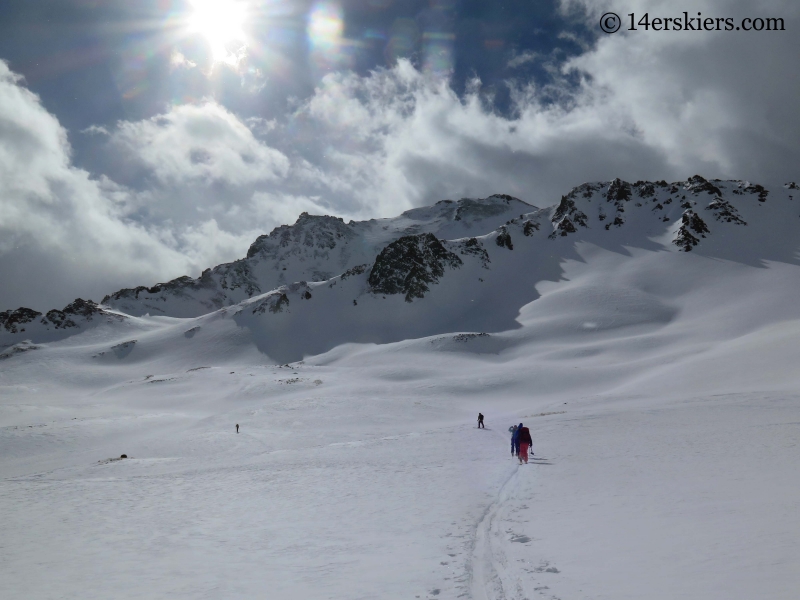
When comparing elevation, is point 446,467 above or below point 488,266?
below

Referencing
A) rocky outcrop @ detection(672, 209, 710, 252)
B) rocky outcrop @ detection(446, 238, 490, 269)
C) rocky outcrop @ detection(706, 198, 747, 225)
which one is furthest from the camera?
rocky outcrop @ detection(446, 238, 490, 269)

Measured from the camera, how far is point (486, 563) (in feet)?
29.2

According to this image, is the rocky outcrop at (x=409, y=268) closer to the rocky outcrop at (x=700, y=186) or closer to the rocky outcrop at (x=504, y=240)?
the rocky outcrop at (x=504, y=240)

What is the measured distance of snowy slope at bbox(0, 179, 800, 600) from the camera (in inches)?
339

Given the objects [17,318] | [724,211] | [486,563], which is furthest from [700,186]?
[17,318]

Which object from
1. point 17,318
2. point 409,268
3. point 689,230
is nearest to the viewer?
point 689,230

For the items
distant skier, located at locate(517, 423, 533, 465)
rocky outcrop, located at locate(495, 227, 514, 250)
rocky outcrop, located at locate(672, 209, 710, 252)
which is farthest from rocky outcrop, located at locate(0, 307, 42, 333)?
rocky outcrop, located at locate(672, 209, 710, 252)

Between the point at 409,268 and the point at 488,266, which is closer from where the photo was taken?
the point at 409,268

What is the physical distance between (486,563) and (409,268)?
126331mm

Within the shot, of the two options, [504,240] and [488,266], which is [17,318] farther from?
[504,240]

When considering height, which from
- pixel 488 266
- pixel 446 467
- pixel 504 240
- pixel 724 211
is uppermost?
pixel 724 211

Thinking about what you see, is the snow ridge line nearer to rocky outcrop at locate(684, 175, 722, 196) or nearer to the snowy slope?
the snowy slope

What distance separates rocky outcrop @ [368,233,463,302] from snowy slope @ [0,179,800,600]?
36066 mm

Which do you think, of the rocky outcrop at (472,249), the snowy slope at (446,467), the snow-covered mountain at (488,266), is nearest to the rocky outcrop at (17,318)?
the snow-covered mountain at (488,266)
